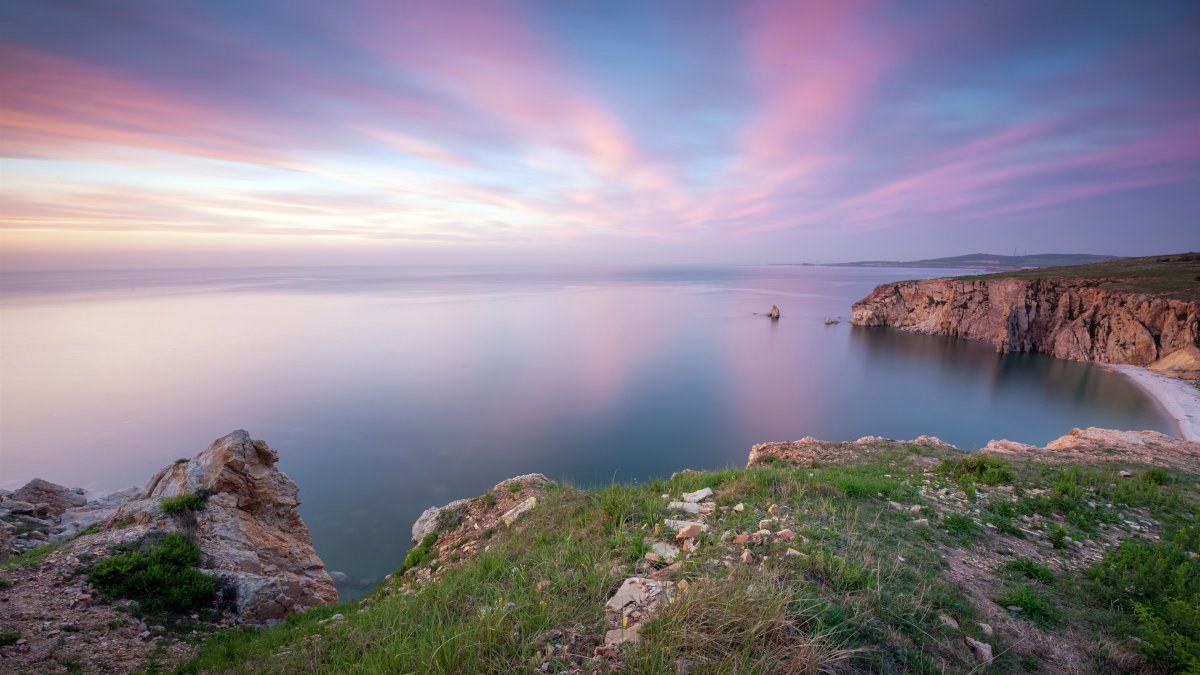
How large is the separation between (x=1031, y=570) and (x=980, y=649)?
8.66 ft

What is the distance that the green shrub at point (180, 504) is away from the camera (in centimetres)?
828

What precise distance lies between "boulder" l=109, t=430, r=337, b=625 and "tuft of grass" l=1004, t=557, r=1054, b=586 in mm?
10577

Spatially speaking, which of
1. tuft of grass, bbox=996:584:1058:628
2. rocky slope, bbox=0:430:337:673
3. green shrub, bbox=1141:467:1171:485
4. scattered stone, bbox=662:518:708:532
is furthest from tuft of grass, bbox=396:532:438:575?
green shrub, bbox=1141:467:1171:485

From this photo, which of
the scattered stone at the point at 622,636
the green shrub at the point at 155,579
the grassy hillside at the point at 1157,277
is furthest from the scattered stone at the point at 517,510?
the grassy hillside at the point at 1157,277

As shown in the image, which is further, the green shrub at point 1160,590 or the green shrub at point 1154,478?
the green shrub at point 1154,478

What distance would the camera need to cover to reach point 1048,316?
44.3 metres

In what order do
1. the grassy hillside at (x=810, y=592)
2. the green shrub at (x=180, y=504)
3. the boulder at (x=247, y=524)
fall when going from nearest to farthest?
the grassy hillside at (x=810, y=592)
the boulder at (x=247, y=524)
the green shrub at (x=180, y=504)

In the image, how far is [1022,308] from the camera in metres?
45.3

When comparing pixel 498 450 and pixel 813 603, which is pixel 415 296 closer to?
pixel 498 450

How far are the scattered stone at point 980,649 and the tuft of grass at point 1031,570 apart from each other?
245 cm

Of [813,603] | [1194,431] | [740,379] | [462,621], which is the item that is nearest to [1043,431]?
[1194,431]

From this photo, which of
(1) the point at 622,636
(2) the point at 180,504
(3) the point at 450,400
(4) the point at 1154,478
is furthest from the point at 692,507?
(3) the point at 450,400

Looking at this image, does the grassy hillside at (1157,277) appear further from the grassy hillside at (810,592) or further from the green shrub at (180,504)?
the green shrub at (180,504)

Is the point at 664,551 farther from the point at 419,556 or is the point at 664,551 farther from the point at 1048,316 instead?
the point at 1048,316
